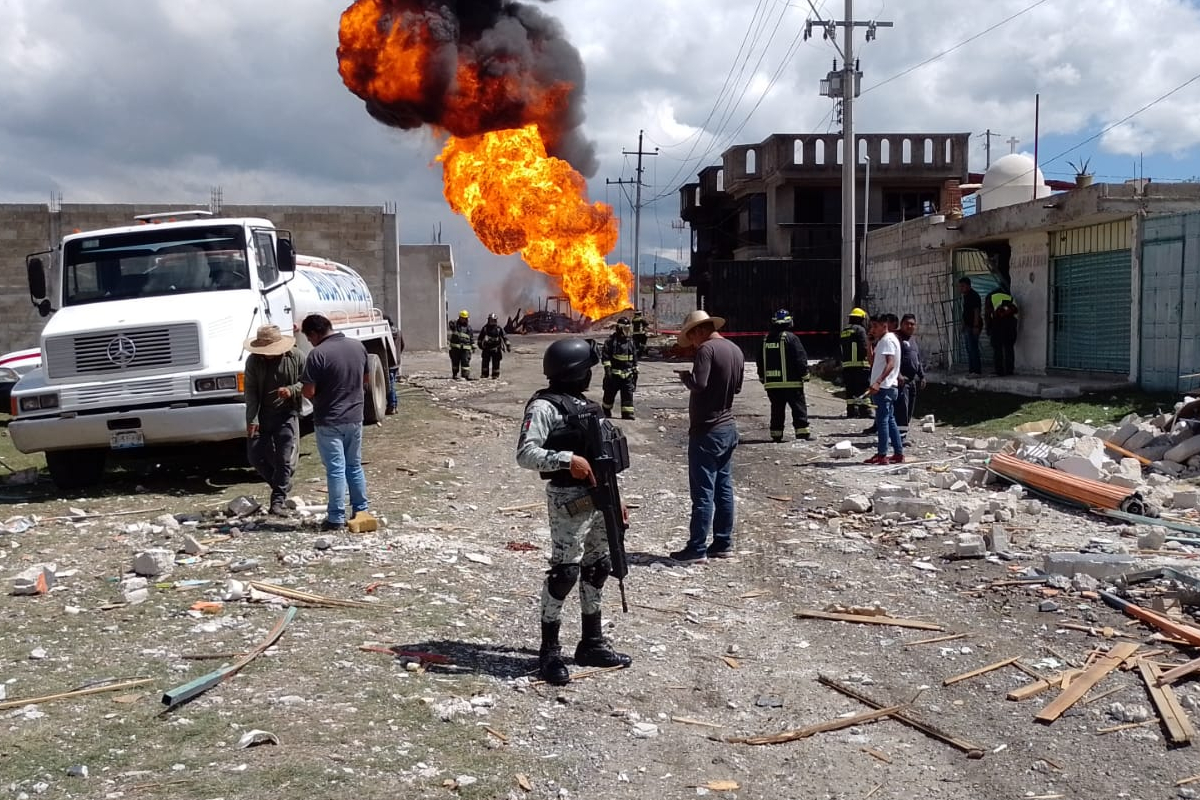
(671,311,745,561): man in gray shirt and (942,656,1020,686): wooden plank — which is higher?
(671,311,745,561): man in gray shirt

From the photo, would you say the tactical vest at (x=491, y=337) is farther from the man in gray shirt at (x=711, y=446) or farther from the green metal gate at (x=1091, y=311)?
the man in gray shirt at (x=711, y=446)

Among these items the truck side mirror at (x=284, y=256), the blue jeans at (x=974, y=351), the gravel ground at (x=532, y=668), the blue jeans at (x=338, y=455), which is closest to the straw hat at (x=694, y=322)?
the gravel ground at (x=532, y=668)

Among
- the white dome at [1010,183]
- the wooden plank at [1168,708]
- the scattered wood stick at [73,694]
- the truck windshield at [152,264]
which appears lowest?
the wooden plank at [1168,708]

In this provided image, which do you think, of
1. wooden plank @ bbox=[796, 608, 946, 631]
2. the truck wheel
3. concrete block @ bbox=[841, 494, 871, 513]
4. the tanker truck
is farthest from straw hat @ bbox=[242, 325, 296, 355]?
concrete block @ bbox=[841, 494, 871, 513]

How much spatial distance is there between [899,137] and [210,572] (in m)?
40.5

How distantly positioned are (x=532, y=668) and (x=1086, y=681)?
2.62 m

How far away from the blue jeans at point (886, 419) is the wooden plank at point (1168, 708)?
6406 mm

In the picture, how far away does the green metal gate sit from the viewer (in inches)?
626

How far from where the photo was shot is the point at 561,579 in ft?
15.8

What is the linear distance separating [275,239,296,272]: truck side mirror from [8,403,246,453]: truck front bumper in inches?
95.8

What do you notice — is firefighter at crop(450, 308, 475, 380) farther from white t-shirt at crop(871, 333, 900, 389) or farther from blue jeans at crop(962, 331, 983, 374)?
white t-shirt at crop(871, 333, 900, 389)

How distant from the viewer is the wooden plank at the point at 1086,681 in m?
4.43

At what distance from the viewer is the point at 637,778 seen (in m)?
3.89

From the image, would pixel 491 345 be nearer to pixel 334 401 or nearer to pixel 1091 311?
pixel 1091 311
